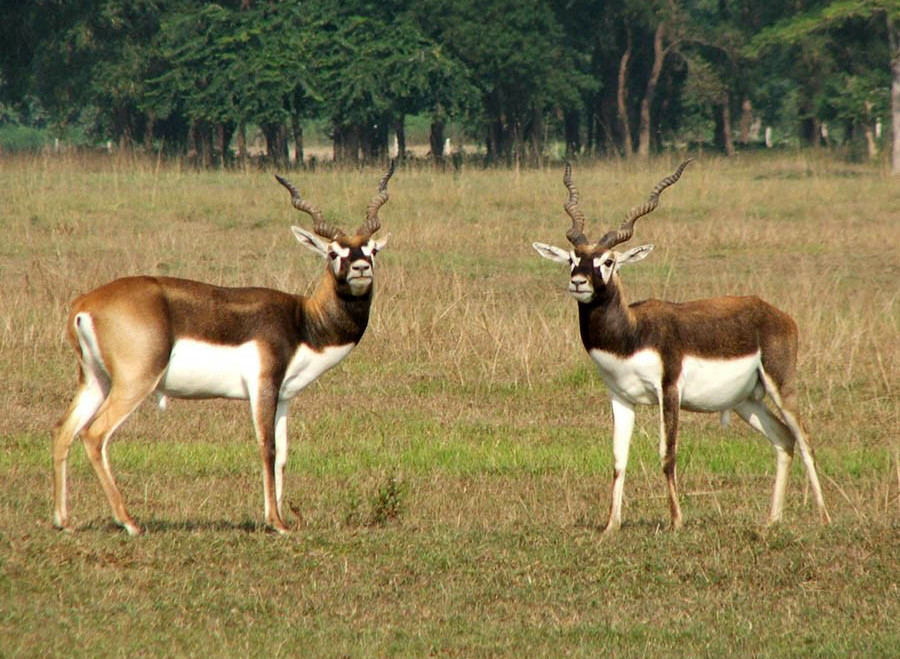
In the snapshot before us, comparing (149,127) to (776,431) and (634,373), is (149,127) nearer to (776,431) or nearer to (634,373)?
(776,431)

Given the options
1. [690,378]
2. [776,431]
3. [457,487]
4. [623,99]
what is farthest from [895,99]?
[690,378]

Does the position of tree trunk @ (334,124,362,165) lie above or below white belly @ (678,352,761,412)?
above

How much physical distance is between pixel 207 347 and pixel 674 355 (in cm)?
214

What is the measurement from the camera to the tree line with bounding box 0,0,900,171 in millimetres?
31516

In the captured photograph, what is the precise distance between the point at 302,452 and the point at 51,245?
28.0 ft

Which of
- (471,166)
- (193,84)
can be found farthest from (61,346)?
(193,84)

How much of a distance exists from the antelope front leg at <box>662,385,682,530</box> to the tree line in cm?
2119

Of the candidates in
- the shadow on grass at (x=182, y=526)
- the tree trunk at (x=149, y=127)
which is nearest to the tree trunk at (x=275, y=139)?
the tree trunk at (x=149, y=127)

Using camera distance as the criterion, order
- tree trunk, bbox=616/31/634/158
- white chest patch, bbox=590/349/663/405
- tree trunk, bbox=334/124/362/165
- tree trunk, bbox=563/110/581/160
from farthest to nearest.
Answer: tree trunk, bbox=563/110/581/160 < tree trunk, bbox=616/31/634/158 < tree trunk, bbox=334/124/362/165 < white chest patch, bbox=590/349/663/405

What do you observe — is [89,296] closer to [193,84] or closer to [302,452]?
[302,452]

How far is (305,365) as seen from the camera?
Answer: 22.0 feet

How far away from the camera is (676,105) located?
149 feet

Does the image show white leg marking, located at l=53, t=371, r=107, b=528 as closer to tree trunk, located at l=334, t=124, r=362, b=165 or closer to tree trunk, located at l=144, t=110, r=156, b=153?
tree trunk, located at l=334, t=124, r=362, b=165

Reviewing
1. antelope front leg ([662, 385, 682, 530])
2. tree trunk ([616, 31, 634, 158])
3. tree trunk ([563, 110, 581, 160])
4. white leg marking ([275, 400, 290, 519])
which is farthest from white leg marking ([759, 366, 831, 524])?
tree trunk ([563, 110, 581, 160])
